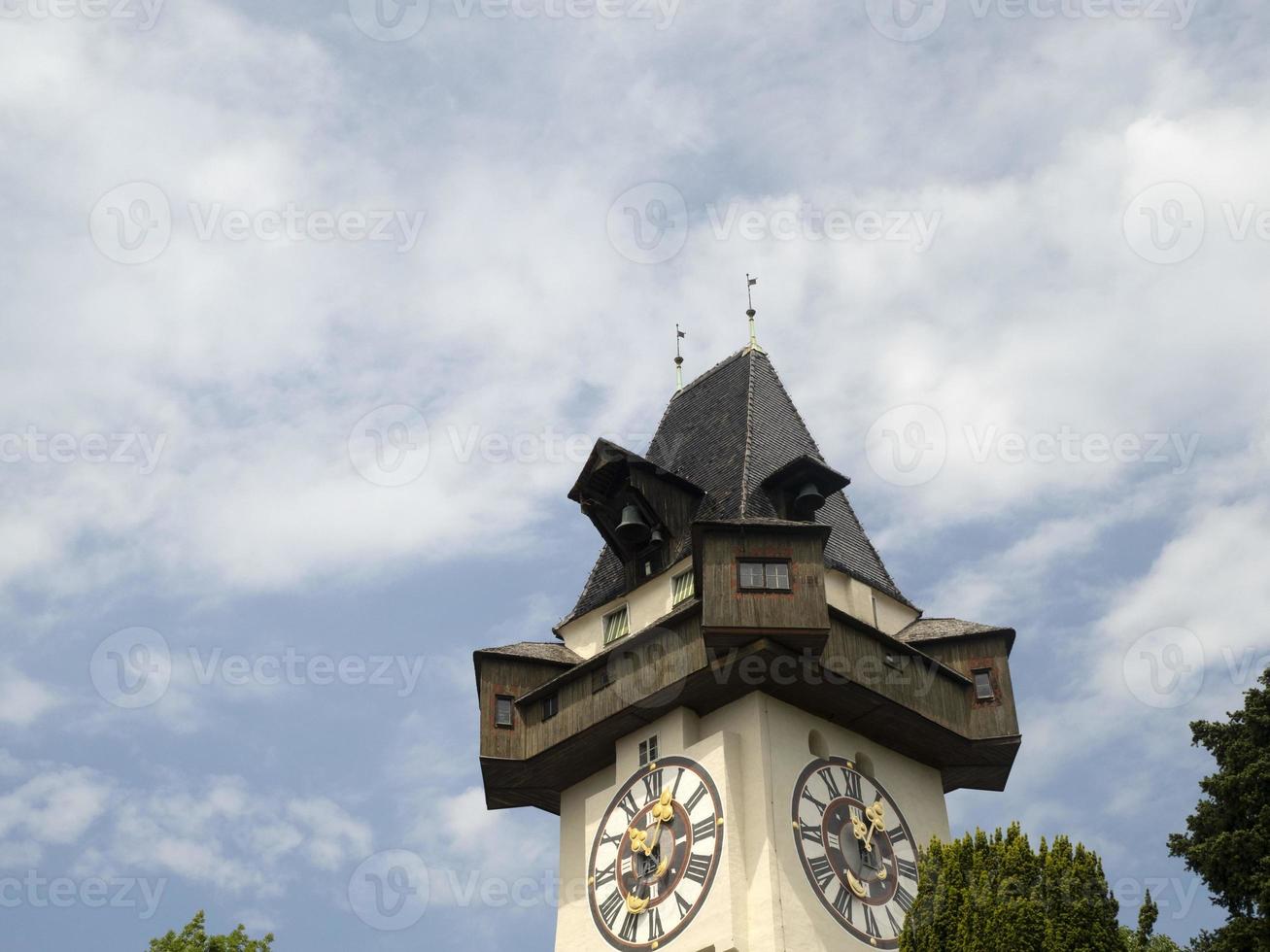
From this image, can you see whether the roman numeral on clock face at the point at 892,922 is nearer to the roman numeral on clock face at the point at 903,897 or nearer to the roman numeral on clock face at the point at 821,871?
the roman numeral on clock face at the point at 903,897

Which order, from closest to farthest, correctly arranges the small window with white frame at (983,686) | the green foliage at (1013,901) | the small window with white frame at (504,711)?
1. the green foliage at (1013,901)
2. the small window with white frame at (983,686)
3. the small window with white frame at (504,711)

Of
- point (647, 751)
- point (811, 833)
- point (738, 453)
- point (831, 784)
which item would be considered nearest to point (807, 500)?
point (738, 453)

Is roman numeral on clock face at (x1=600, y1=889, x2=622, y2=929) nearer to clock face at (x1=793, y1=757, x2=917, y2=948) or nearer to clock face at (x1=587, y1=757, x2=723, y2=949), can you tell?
clock face at (x1=587, y1=757, x2=723, y2=949)

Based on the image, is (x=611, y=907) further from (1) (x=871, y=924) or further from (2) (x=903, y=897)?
(2) (x=903, y=897)

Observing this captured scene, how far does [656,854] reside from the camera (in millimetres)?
28953

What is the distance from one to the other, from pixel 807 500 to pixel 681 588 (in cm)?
282

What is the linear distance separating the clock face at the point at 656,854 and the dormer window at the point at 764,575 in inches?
122

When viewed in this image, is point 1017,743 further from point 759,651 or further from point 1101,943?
point 1101,943

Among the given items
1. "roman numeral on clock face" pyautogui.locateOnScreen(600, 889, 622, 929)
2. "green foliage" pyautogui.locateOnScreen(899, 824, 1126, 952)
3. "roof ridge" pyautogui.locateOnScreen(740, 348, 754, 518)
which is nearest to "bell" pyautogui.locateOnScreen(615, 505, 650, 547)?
"roof ridge" pyautogui.locateOnScreen(740, 348, 754, 518)

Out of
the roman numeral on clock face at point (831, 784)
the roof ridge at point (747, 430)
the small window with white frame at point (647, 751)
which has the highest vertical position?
the roof ridge at point (747, 430)

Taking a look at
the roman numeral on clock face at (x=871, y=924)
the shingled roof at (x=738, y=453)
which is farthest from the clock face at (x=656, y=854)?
the shingled roof at (x=738, y=453)

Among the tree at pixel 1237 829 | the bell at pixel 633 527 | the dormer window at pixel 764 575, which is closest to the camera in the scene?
the tree at pixel 1237 829

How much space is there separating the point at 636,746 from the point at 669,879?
2.69 metres

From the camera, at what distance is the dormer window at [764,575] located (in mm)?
28922
